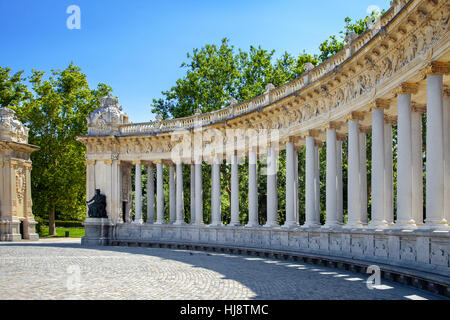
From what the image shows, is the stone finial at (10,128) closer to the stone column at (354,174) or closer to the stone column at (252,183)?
the stone column at (252,183)

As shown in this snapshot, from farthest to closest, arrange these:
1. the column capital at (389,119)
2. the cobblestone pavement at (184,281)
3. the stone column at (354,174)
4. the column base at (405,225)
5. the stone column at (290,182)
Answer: the stone column at (290,182) < the column capital at (389,119) < the stone column at (354,174) < the column base at (405,225) < the cobblestone pavement at (184,281)

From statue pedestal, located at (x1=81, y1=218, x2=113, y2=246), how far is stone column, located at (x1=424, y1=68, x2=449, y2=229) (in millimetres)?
36028

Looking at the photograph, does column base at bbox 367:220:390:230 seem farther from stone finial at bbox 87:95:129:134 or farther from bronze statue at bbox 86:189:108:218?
stone finial at bbox 87:95:129:134

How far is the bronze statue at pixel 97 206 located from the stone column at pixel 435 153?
36726mm

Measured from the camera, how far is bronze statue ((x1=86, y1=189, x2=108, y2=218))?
50347 millimetres

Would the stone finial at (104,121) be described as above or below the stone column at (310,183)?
above

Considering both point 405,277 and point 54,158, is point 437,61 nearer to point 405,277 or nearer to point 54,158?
point 405,277

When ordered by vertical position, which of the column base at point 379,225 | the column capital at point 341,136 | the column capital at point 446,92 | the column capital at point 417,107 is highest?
the column capital at point 446,92

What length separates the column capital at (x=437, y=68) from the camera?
750 inches

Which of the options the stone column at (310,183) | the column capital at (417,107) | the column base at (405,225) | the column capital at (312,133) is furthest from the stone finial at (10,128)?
the column base at (405,225)

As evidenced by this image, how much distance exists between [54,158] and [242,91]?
26469mm
